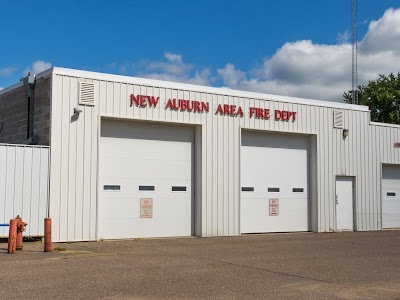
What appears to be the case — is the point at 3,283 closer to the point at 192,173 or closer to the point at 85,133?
the point at 85,133

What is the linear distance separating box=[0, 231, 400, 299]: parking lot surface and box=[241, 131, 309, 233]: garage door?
4692 mm

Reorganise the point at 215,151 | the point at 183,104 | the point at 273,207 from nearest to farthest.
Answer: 1. the point at 183,104
2. the point at 215,151
3. the point at 273,207

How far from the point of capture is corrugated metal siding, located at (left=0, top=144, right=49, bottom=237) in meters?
16.7

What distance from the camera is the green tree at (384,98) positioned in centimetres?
5122

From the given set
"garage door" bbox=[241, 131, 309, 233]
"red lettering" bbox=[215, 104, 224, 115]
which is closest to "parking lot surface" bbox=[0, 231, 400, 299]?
"garage door" bbox=[241, 131, 309, 233]

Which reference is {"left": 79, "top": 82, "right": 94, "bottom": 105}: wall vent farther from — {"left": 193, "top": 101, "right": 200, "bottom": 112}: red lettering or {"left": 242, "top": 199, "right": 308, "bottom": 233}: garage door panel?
{"left": 242, "top": 199, "right": 308, "bottom": 233}: garage door panel

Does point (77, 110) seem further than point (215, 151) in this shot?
No

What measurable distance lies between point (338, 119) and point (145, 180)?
31.6ft

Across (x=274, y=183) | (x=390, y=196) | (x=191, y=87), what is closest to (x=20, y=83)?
(x=191, y=87)

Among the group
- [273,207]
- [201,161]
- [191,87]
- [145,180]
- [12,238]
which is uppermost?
[191,87]

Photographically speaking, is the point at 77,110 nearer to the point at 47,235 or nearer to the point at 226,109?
the point at 47,235

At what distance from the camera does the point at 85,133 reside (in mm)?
18219

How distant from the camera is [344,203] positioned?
25.0 metres

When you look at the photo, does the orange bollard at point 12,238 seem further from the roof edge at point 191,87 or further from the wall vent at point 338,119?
the wall vent at point 338,119
